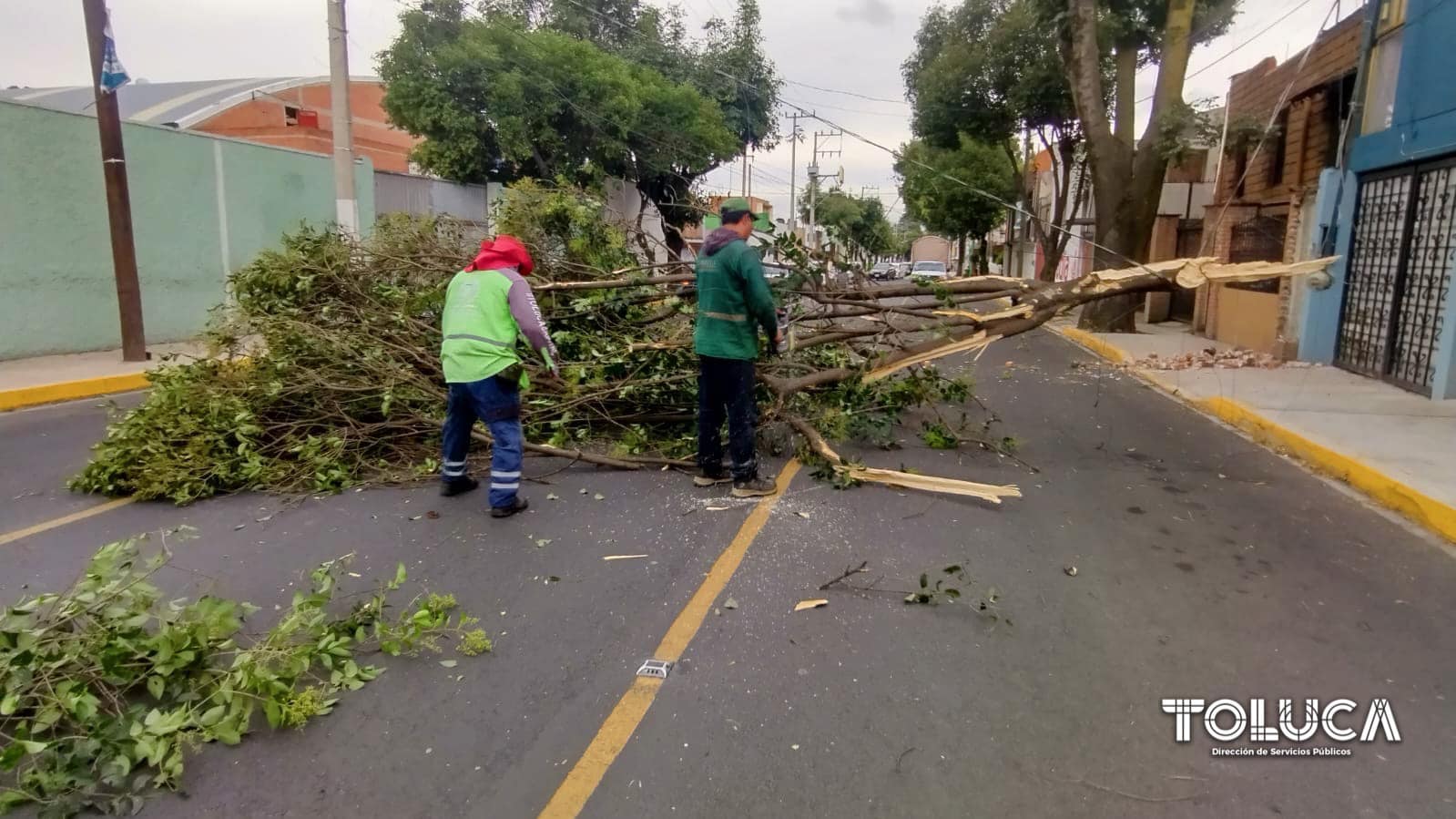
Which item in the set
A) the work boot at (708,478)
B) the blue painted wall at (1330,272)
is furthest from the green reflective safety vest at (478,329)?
the blue painted wall at (1330,272)

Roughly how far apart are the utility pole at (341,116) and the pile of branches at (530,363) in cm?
589

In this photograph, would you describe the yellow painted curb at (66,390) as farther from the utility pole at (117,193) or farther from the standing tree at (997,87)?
the standing tree at (997,87)

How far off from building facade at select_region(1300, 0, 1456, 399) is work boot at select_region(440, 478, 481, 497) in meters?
9.33

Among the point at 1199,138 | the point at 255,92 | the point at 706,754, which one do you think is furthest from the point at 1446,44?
the point at 255,92

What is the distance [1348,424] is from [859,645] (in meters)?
6.68

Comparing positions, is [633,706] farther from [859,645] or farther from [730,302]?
[730,302]

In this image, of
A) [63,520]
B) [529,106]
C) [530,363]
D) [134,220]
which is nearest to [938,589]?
[530,363]

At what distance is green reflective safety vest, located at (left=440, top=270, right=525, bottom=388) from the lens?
5371 millimetres

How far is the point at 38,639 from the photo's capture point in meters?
3.09

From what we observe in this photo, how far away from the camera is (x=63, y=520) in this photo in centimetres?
537

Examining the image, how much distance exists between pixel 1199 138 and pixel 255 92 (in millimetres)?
26054

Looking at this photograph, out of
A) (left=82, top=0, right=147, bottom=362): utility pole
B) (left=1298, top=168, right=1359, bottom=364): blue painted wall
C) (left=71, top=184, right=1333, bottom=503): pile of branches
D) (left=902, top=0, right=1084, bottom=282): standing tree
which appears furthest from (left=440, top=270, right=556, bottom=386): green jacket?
(left=902, top=0, right=1084, bottom=282): standing tree

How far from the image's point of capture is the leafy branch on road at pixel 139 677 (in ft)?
9.12

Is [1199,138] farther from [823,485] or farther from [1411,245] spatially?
[823,485]
